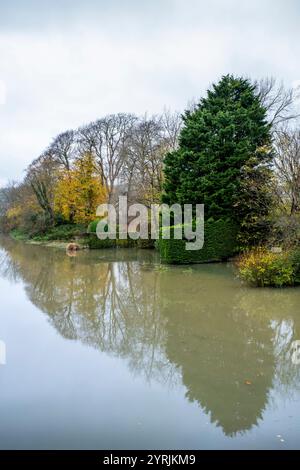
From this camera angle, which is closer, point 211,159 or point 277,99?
point 211,159

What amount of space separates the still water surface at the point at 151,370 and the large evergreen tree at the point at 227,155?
246 inches

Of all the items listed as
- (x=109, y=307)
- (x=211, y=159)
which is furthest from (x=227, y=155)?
(x=109, y=307)

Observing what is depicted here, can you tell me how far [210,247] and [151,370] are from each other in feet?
35.4

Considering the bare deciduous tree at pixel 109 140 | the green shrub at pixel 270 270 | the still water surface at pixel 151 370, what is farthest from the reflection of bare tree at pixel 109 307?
the bare deciduous tree at pixel 109 140

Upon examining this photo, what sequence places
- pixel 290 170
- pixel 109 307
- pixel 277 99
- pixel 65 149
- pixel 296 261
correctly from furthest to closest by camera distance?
pixel 65 149 < pixel 277 99 < pixel 290 170 < pixel 296 261 < pixel 109 307

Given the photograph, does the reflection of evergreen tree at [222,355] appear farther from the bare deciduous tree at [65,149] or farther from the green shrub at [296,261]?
the bare deciduous tree at [65,149]

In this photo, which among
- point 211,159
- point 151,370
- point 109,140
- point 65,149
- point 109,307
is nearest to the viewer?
point 151,370

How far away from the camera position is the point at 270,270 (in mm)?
9008

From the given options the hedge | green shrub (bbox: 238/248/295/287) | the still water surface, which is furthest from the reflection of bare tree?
green shrub (bbox: 238/248/295/287)

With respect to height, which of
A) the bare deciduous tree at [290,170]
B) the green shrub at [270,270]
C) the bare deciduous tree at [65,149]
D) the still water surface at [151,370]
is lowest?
the still water surface at [151,370]

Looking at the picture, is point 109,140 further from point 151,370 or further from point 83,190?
point 151,370

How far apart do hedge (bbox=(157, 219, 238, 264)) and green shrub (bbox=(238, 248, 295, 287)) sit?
17.3 ft

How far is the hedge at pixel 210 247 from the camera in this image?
14.5 metres

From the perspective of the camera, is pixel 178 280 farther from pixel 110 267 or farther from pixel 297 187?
pixel 297 187
